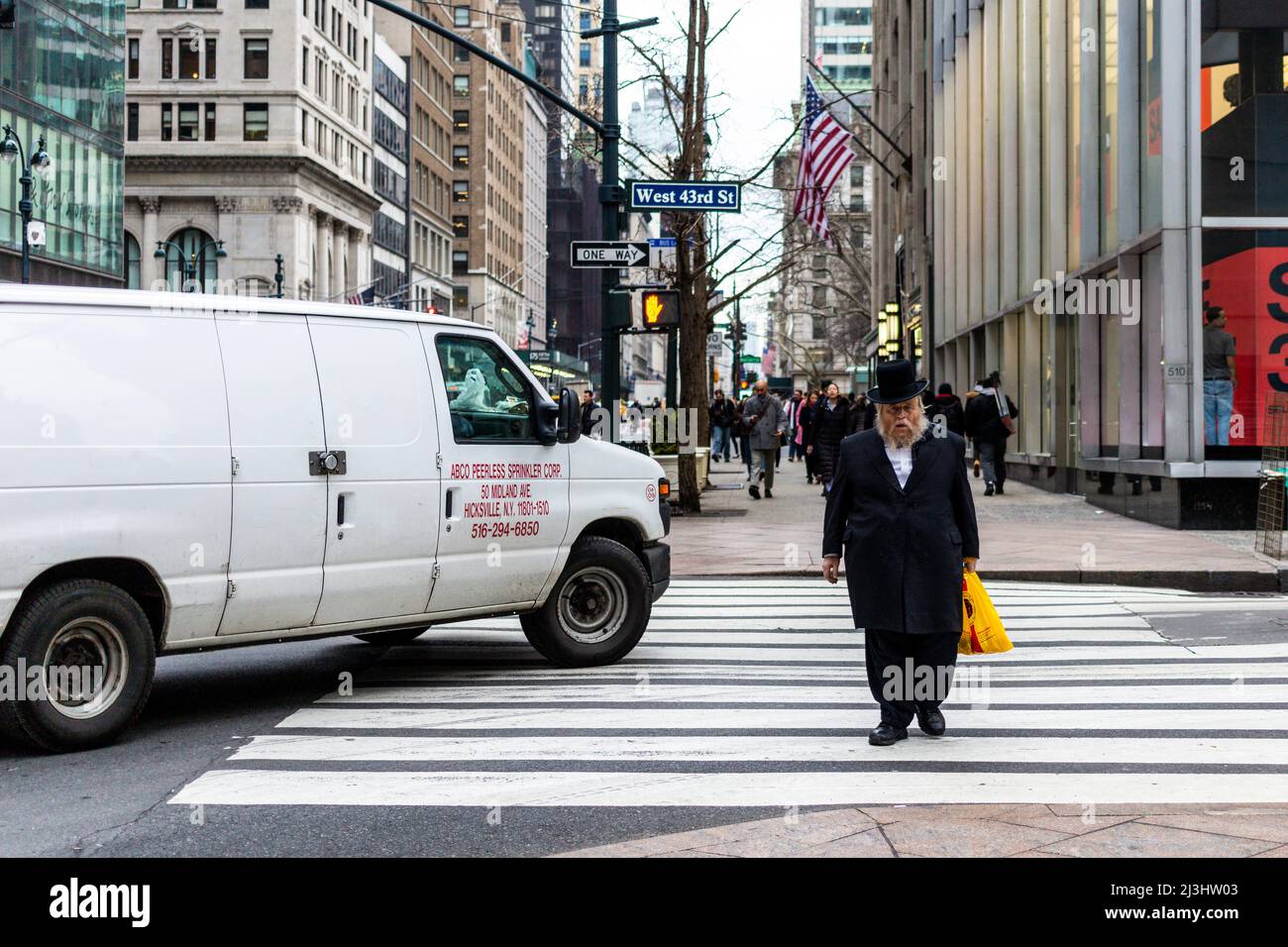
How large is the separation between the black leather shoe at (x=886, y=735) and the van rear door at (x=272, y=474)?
119 inches

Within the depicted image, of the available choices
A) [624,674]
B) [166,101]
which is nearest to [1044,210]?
[624,674]

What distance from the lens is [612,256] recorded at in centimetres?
1833

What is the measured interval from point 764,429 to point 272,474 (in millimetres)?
20321

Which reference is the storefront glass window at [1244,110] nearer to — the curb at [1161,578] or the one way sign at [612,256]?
the curb at [1161,578]

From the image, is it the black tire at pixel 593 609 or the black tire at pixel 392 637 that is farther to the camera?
the black tire at pixel 392 637

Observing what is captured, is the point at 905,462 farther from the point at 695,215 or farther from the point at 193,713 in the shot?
the point at 695,215

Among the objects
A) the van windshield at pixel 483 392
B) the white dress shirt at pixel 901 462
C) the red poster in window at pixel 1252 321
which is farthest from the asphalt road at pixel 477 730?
the red poster in window at pixel 1252 321

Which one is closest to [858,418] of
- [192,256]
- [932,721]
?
[932,721]

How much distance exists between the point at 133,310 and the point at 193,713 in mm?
2261

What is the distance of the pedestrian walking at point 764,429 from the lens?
89.8ft

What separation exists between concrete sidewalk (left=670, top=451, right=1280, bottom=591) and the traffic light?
2741mm

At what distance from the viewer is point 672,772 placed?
6680 mm

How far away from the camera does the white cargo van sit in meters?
6.90

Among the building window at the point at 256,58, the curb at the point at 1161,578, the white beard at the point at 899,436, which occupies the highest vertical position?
the building window at the point at 256,58
